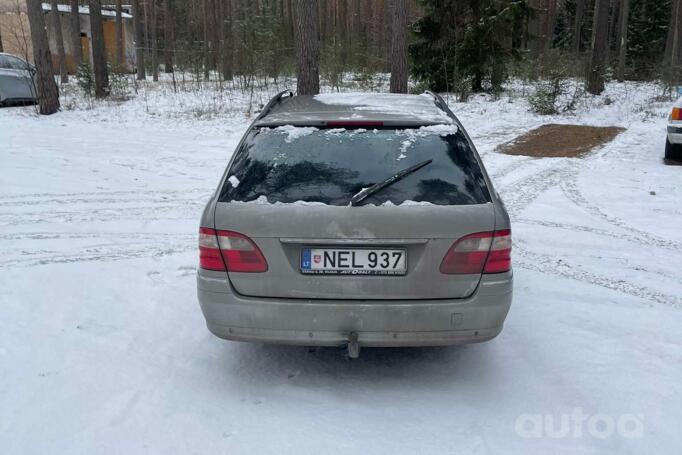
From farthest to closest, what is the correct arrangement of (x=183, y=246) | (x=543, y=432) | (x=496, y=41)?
(x=496, y=41)
(x=183, y=246)
(x=543, y=432)

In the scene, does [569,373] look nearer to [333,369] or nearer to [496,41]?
[333,369]

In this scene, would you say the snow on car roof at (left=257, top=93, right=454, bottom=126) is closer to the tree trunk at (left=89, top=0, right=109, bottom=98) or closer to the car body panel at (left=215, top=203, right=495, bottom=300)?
the car body panel at (left=215, top=203, right=495, bottom=300)

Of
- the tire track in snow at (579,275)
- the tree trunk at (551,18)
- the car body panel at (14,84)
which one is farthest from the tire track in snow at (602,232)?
the tree trunk at (551,18)

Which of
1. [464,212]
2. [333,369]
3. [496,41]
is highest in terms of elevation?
[496,41]

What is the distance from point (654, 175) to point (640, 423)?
7.42 metres

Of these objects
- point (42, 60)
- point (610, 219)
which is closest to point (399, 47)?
point (610, 219)

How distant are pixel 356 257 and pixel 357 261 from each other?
0.9 inches

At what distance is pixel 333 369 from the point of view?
11.6 feet

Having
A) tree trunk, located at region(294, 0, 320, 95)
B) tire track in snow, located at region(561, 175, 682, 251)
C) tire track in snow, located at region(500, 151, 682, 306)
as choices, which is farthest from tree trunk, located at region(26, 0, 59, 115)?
tire track in snow, located at region(561, 175, 682, 251)

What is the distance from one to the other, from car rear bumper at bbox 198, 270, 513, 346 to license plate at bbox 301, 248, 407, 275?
0.17 metres

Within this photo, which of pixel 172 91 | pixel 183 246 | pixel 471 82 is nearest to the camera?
pixel 183 246

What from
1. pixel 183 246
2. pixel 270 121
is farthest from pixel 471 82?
pixel 270 121

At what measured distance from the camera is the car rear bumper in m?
2.99

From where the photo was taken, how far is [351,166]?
127 inches
